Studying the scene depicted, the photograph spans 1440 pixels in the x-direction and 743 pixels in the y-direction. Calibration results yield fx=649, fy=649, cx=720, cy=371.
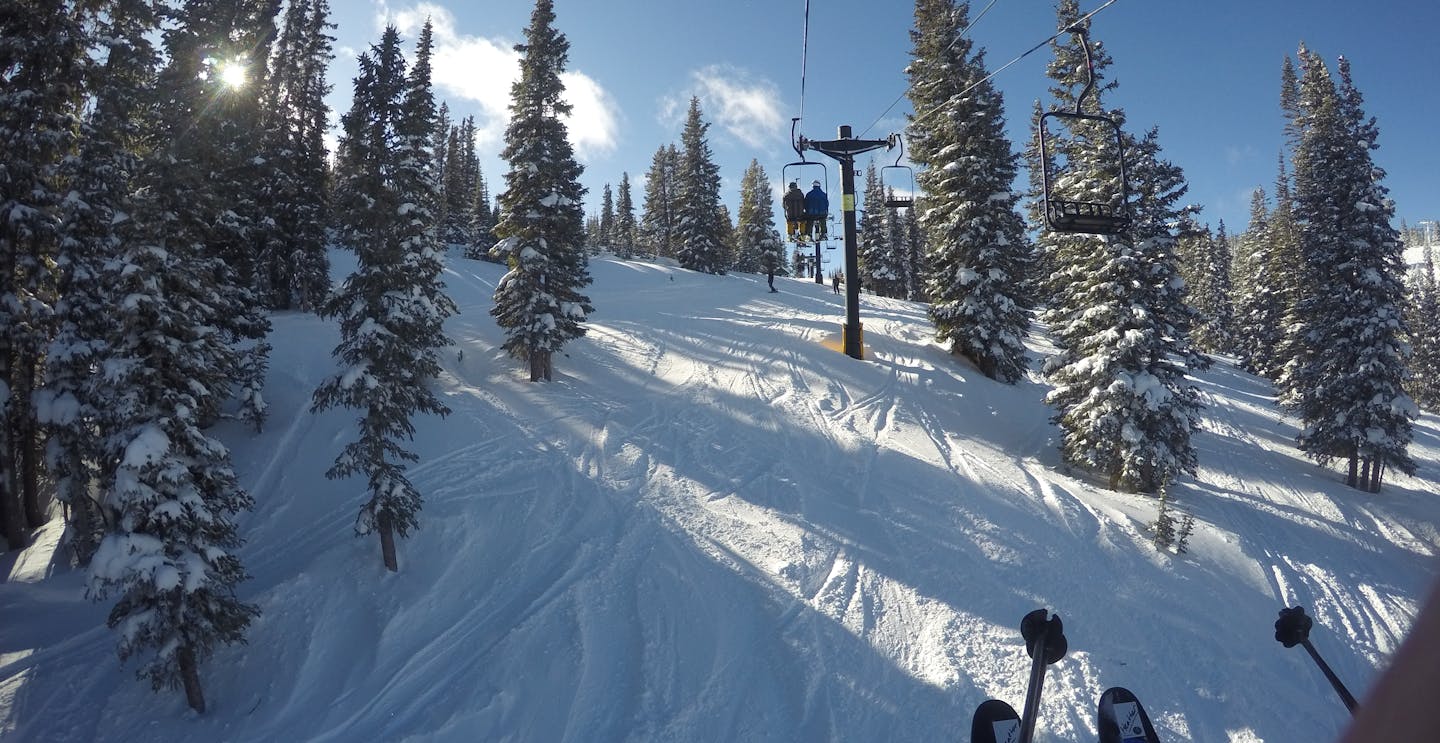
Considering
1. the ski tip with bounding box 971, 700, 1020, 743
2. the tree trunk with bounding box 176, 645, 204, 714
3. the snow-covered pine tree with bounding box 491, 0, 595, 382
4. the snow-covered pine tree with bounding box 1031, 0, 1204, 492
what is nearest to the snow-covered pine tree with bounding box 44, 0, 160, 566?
the tree trunk with bounding box 176, 645, 204, 714

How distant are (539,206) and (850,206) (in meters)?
11.6

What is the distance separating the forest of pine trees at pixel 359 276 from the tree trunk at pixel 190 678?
5cm

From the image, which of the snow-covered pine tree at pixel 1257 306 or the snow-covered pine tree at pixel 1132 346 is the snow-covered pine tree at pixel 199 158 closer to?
the snow-covered pine tree at pixel 1132 346

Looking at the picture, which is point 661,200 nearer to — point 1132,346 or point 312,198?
point 312,198

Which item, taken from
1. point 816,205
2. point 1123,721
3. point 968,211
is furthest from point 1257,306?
point 1123,721

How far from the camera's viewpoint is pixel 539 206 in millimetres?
23641

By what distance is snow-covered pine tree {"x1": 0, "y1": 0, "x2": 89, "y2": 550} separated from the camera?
1521cm

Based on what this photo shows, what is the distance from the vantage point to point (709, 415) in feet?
70.3

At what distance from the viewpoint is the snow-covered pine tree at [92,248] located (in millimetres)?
11750

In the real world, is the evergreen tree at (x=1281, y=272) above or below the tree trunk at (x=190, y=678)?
above

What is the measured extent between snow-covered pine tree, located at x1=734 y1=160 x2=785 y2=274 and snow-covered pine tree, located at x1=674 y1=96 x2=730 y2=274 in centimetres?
788

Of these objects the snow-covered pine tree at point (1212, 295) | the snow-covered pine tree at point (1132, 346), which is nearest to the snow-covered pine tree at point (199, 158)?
the snow-covered pine tree at point (1132, 346)

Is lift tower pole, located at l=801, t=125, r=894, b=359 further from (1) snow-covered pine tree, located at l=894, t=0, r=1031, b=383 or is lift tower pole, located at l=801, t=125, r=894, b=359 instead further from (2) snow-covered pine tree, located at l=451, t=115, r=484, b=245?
(2) snow-covered pine tree, located at l=451, t=115, r=484, b=245

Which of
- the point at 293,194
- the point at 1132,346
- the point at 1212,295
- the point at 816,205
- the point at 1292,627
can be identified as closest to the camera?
the point at 1292,627
